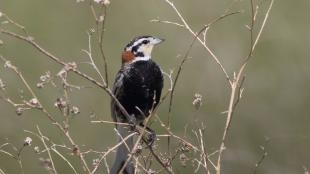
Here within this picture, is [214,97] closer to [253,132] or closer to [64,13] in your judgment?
[253,132]

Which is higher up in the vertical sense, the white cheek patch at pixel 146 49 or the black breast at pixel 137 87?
the white cheek patch at pixel 146 49

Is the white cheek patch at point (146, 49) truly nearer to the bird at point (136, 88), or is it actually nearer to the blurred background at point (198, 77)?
the bird at point (136, 88)

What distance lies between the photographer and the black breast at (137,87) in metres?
5.33

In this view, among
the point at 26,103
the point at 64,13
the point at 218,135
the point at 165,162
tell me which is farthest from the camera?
the point at 64,13

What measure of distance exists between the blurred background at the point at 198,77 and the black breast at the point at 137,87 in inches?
59.1

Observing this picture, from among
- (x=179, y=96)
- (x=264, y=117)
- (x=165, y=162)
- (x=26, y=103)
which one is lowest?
(x=264, y=117)

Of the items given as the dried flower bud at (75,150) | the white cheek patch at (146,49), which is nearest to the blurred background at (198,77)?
the white cheek patch at (146,49)

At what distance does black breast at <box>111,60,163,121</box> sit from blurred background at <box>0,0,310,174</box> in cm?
150

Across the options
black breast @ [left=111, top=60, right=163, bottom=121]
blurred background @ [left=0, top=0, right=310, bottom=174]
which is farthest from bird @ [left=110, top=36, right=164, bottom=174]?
blurred background @ [left=0, top=0, right=310, bottom=174]

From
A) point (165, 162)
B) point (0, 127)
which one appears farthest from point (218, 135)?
point (165, 162)

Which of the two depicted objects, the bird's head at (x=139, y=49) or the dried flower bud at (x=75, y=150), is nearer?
the dried flower bud at (x=75, y=150)

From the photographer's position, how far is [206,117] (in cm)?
721

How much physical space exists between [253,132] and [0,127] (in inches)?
67.6

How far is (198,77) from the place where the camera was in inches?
284
